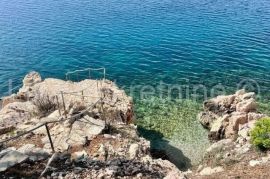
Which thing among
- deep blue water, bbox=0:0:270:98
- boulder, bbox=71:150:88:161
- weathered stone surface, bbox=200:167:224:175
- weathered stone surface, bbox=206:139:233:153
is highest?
deep blue water, bbox=0:0:270:98

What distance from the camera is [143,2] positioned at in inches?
2721

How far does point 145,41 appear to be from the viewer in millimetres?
51719

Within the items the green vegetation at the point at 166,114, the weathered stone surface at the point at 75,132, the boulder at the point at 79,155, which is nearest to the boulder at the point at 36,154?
the boulder at the point at 79,155

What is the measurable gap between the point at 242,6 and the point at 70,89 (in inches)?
1754

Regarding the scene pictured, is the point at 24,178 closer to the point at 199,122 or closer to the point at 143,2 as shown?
the point at 199,122

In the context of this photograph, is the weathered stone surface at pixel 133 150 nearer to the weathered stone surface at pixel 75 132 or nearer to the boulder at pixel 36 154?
the weathered stone surface at pixel 75 132

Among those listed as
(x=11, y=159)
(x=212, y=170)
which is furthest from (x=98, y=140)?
(x=212, y=170)

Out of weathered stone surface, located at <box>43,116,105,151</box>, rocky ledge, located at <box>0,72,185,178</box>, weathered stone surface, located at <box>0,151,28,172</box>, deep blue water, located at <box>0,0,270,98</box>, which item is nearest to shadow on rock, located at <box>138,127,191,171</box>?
rocky ledge, located at <box>0,72,185,178</box>

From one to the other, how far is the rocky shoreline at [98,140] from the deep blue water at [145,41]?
1118cm

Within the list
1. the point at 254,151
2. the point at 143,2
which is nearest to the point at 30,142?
the point at 254,151

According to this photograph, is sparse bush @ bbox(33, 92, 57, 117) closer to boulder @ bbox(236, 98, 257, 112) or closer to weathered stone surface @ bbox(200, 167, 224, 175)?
weathered stone surface @ bbox(200, 167, 224, 175)

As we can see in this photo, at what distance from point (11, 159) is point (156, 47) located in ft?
120

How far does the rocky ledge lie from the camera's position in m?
15.3

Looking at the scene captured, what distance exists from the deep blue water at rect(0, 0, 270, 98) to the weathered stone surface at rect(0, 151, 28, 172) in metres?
25.4
